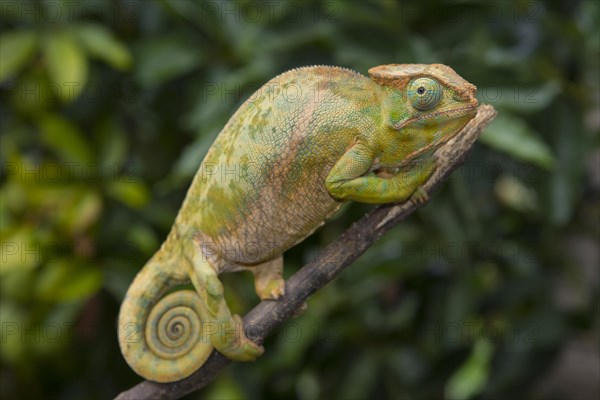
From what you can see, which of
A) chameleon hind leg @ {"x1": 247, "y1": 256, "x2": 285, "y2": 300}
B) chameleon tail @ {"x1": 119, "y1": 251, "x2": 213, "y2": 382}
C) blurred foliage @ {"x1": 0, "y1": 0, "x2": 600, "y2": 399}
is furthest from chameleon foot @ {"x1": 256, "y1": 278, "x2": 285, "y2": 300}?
blurred foliage @ {"x1": 0, "y1": 0, "x2": 600, "y2": 399}

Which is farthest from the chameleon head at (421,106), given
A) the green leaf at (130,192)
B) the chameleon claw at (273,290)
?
the green leaf at (130,192)

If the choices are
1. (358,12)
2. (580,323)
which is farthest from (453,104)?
(580,323)

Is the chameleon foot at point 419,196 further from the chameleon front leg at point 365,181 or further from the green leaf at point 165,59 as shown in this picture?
the green leaf at point 165,59

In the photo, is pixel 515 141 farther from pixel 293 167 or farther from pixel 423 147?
pixel 293 167

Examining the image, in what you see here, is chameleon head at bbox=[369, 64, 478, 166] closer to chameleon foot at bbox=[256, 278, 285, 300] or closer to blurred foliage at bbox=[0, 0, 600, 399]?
chameleon foot at bbox=[256, 278, 285, 300]

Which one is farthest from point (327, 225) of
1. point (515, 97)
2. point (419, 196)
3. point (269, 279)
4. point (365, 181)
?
point (365, 181)

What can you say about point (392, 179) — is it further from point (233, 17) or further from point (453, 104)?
point (233, 17)
